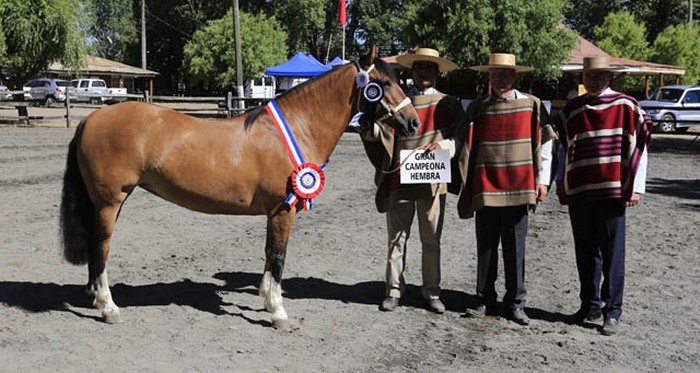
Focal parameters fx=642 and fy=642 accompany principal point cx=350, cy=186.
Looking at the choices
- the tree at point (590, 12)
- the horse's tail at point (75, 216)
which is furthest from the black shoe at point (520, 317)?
the tree at point (590, 12)

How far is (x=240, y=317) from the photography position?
511 cm

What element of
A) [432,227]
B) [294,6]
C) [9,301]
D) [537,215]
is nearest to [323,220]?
[537,215]

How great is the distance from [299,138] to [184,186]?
0.93m

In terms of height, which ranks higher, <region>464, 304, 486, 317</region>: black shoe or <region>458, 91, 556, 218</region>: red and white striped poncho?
<region>458, 91, 556, 218</region>: red and white striped poncho

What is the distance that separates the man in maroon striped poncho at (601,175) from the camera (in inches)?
189

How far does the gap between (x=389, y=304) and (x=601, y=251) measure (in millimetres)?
1735

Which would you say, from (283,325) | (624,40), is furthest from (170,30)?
(283,325)

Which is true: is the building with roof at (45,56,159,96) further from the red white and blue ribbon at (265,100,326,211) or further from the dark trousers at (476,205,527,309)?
the dark trousers at (476,205,527,309)

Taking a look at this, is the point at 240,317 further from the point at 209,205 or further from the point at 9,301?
the point at 9,301

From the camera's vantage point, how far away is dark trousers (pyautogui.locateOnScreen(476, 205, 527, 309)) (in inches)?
199

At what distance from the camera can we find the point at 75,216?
5.00 metres

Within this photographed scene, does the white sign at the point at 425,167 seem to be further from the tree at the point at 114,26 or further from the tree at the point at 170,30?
the tree at the point at 114,26

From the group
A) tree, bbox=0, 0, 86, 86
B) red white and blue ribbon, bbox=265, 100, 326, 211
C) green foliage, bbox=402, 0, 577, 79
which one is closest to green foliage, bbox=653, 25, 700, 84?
green foliage, bbox=402, 0, 577, 79

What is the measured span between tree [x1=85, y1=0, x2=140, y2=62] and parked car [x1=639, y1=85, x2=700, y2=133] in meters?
58.0
